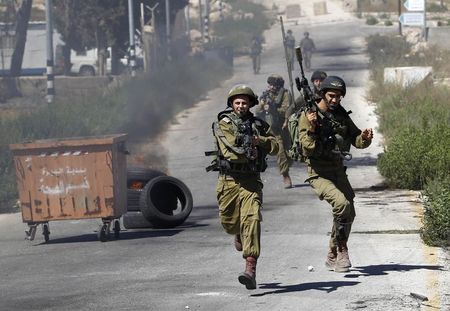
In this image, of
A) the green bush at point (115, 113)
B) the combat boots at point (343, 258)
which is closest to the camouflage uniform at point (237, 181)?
the combat boots at point (343, 258)

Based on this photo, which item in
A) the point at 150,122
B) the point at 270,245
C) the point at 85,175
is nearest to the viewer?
the point at 270,245

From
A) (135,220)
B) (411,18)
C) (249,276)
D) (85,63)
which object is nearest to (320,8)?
(85,63)

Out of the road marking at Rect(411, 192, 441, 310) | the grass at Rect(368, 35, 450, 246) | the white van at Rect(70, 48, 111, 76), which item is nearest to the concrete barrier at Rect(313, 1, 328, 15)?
the white van at Rect(70, 48, 111, 76)

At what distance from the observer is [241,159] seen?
33.9 ft

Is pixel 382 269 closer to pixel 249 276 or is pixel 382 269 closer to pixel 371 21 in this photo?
pixel 249 276

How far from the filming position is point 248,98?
10312 mm

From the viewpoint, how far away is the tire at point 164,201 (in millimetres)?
15508

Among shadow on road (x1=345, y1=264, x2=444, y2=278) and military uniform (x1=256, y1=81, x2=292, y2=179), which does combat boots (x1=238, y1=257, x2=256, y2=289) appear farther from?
military uniform (x1=256, y1=81, x2=292, y2=179)

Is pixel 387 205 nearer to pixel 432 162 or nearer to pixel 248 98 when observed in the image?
pixel 432 162

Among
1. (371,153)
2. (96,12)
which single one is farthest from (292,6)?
(371,153)

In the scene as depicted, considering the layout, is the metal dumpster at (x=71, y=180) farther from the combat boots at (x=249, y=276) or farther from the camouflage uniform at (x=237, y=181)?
the combat boots at (x=249, y=276)

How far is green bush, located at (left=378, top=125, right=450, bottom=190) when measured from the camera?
17719 mm

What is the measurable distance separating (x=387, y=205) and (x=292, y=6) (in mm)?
83015

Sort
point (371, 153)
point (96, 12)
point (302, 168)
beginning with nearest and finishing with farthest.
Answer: point (302, 168), point (371, 153), point (96, 12)
